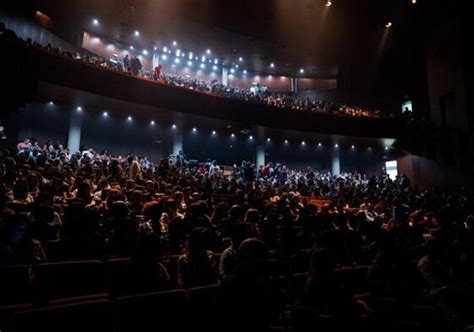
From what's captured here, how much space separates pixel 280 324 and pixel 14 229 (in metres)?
2.72

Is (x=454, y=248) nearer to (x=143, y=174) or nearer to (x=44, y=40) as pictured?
(x=143, y=174)

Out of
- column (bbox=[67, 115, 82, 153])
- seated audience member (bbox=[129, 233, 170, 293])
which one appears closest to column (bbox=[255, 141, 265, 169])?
column (bbox=[67, 115, 82, 153])

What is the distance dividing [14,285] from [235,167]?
1614 cm

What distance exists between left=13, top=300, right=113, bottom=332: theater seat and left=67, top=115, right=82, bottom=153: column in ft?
52.9

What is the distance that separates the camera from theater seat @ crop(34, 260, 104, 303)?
9.62 ft

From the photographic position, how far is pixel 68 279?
9.96 feet

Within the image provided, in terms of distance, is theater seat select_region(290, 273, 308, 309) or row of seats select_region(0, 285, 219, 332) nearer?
row of seats select_region(0, 285, 219, 332)

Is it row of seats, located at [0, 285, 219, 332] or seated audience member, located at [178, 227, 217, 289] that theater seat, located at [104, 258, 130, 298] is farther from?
row of seats, located at [0, 285, 219, 332]

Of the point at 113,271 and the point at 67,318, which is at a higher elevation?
the point at 113,271

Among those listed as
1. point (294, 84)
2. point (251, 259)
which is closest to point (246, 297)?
point (251, 259)

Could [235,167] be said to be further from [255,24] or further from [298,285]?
[298,285]

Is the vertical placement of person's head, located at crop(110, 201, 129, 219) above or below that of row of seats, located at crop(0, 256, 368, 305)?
above

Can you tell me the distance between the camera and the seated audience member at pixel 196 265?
3117 mm

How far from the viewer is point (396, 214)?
8547 mm
